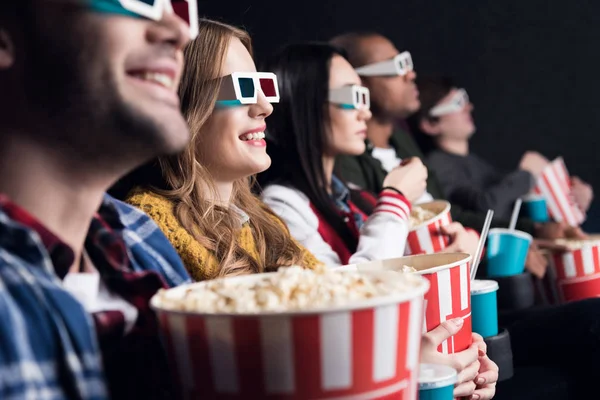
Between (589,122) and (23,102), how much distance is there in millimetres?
4400

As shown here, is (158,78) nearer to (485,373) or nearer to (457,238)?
(485,373)

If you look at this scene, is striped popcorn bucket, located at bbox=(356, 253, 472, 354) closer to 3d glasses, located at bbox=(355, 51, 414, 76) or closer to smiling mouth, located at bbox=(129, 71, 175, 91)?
smiling mouth, located at bbox=(129, 71, 175, 91)

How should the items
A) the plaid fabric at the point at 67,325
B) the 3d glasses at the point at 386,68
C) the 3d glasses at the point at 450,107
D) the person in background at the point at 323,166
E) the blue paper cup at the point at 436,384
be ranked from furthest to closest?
the 3d glasses at the point at 450,107 < the 3d glasses at the point at 386,68 < the person in background at the point at 323,166 < the blue paper cup at the point at 436,384 < the plaid fabric at the point at 67,325

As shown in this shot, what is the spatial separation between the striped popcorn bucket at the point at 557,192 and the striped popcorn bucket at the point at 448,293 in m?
2.08

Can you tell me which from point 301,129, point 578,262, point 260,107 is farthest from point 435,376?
point 578,262

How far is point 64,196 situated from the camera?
0.91m

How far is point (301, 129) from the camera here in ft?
7.33

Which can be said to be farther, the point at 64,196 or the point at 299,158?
the point at 299,158

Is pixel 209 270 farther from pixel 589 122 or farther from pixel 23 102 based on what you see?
pixel 589 122

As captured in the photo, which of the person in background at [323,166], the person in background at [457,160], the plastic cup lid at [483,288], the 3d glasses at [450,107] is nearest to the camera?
the plastic cup lid at [483,288]

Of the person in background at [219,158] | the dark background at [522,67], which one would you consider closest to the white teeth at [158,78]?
the person in background at [219,158]

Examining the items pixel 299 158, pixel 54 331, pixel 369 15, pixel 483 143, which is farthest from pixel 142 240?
pixel 483 143

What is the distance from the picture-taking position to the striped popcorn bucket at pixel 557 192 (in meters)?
3.23

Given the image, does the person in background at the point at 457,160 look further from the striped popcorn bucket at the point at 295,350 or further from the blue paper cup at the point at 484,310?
the striped popcorn bucket at the point at 295,350
